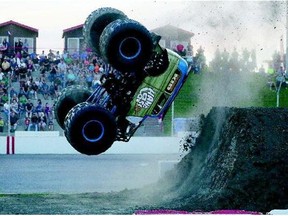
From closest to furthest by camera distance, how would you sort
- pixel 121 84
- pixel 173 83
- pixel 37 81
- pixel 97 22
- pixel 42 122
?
pixel 121 84
pixel 173 83
pixel 97 22
pixel 42 122
pixel 37 81

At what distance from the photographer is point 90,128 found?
14.0 metres

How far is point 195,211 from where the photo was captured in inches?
517

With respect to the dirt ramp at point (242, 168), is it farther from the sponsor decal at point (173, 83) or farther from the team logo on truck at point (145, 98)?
the team logo on truck at point (145, 98)

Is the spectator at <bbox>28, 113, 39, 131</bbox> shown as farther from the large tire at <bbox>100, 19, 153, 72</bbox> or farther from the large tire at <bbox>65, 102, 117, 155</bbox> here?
the large tire at <bbox>100, 19, 153, 72</bbox>

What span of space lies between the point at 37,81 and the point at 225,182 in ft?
60.6

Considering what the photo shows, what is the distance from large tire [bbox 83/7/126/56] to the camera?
50.2 feet

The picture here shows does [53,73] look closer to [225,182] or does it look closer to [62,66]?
[62,66]

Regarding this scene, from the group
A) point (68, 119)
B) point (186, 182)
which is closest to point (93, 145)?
point (68, 119)

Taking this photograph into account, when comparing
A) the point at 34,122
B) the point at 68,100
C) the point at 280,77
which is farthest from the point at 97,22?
the point at 34,122

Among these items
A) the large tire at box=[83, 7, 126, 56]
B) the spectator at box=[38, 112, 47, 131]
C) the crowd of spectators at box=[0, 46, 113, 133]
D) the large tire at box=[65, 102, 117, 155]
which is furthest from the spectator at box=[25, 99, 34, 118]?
the large tire at box=[65, 102, 117, 155]

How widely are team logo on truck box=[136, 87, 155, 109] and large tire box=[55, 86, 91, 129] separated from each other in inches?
68.0

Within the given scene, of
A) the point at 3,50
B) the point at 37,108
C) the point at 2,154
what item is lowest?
the point at 2,154

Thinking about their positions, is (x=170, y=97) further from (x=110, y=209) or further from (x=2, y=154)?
(x=2, y=154)

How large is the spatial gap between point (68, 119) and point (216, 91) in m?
5.74
